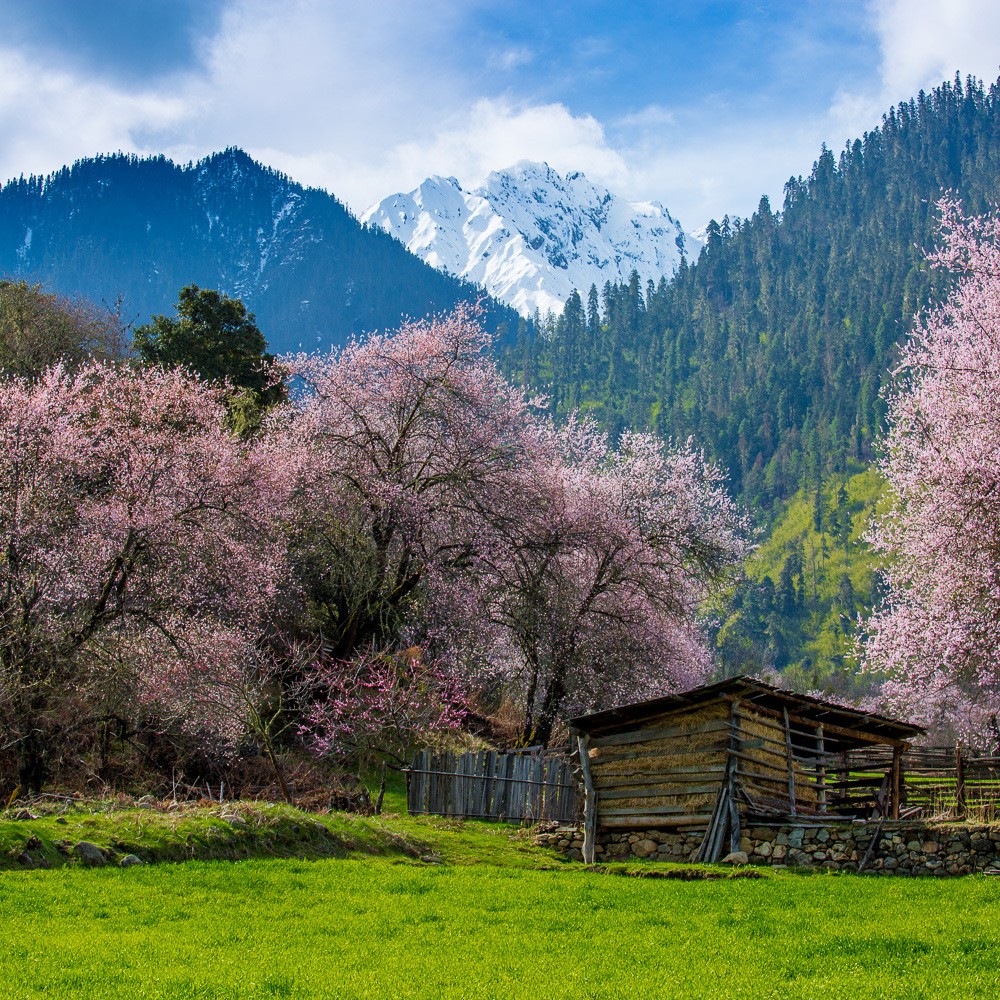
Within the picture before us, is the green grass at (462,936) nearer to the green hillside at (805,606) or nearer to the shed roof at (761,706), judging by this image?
the shed roof at (761,706)

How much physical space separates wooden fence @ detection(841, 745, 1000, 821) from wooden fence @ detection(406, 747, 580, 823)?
25.0 ft

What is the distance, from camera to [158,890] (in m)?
13.4

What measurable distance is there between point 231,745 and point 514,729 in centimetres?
1719

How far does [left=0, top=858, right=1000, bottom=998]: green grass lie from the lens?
371 inches

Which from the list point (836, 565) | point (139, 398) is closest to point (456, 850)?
point (139, 398)

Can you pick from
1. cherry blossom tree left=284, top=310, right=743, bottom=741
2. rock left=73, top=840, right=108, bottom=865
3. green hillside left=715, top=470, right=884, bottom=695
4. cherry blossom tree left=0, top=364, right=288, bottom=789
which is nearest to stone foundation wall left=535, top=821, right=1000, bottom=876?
cherry blossom tree left=284, top=310, right=743, bottom=741

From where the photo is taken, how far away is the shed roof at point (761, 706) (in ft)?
71.3

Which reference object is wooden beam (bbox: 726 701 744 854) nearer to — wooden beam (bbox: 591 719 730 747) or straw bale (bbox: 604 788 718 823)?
wooden beam (bbox: 591 719 730 747)

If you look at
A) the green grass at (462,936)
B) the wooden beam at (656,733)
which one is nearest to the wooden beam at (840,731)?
the wooden beam at (656,733)

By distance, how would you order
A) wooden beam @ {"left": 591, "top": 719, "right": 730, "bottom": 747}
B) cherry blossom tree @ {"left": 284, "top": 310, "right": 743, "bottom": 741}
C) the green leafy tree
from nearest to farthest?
wooden beam @ {"left": 591, "top": 719, "right": 730, "bottom": 747} → cherry blossom tree @ {"left": 284, "top": 310, "right": 743, "bottom": 741} → the green leafy tree

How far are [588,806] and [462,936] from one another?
1134 cm

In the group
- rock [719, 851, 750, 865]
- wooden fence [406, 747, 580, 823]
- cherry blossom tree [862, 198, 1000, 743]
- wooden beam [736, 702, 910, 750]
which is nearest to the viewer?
rock [719, 851, 750, 865]

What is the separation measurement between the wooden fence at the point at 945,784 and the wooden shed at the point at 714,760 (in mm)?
1627

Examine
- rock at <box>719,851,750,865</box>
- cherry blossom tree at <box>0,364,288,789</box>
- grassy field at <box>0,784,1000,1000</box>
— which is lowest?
rock at <box>719,851,750,865</box>
